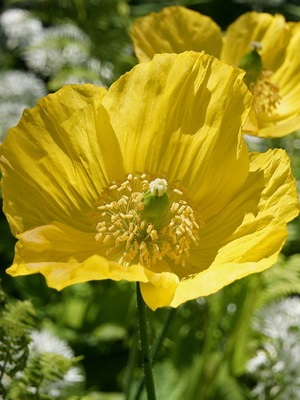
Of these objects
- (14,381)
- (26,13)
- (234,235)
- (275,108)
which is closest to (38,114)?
(234,235)

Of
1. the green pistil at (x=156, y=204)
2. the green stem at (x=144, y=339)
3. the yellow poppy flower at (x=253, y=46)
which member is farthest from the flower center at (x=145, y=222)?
the yellow poppy flower at (x=253, y=46)

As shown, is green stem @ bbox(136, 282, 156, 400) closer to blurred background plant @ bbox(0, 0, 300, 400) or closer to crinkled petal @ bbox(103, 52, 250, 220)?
blurred background plant @ bbox(0, 0, 300, 400)

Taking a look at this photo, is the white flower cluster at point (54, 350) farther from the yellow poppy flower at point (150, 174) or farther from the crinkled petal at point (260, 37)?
the crinkled petal at point (260, 37)

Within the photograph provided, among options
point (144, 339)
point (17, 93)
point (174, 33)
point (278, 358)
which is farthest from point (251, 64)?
point (17, 93)

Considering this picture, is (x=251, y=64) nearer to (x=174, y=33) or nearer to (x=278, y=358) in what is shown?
(x=174, y=33)

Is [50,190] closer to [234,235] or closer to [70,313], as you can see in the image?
[234,235]
